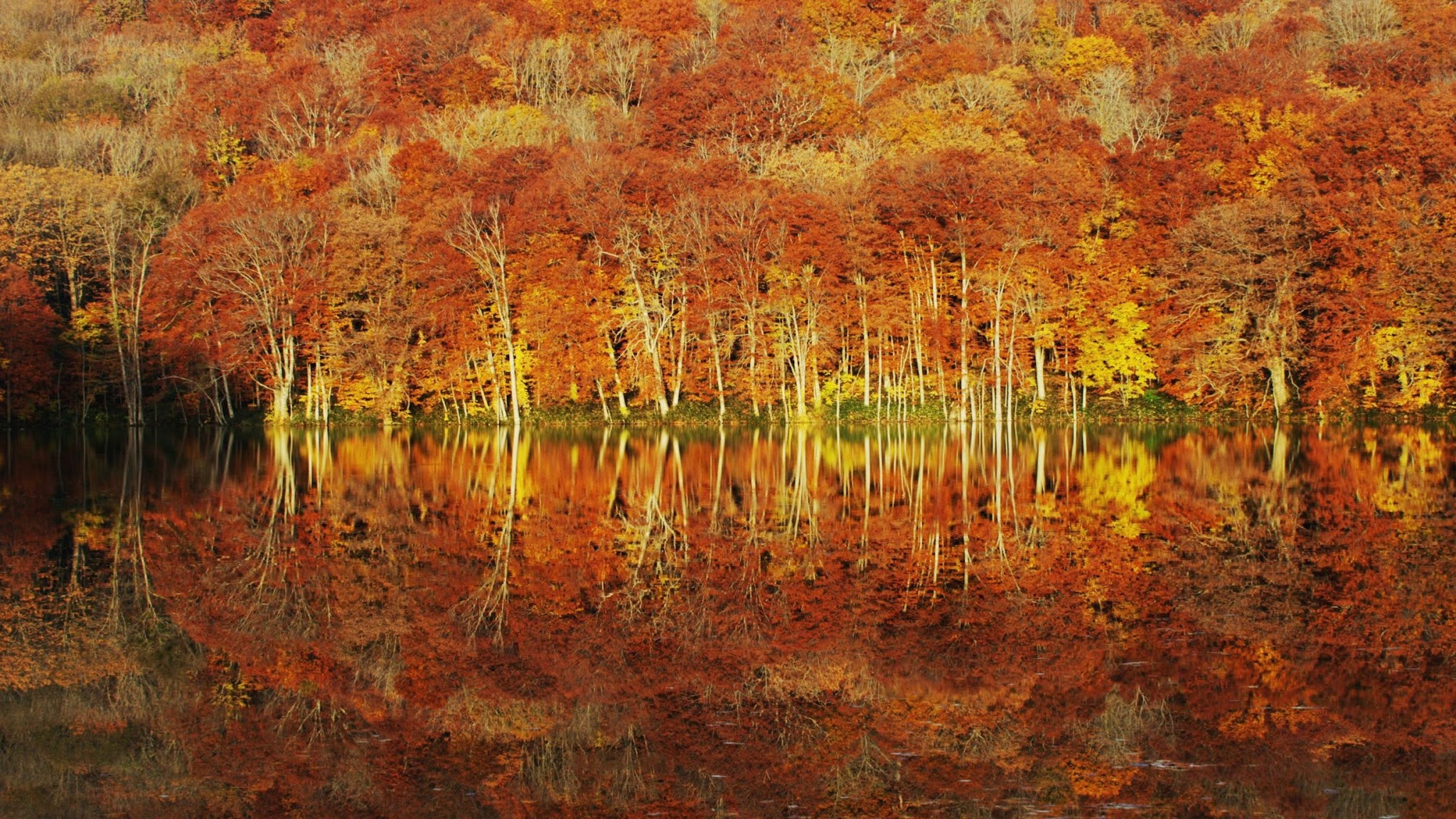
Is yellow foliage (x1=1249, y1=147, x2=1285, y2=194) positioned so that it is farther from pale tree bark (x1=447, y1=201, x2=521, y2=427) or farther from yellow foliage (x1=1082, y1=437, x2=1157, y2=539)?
pale tree bark (x1=447, y1=201, x2=521, y2=427)

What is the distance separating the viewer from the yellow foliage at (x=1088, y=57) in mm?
86688

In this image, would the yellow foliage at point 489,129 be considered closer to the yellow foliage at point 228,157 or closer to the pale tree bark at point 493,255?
the pale tree bark at point 493,255

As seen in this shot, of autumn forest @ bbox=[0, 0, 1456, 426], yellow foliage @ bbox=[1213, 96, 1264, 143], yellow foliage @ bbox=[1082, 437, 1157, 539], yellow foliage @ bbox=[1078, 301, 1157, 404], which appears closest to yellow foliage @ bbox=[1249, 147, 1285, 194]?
autumn forest @ bbox=[0, 0, 1456, 426]

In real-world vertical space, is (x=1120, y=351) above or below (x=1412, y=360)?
above

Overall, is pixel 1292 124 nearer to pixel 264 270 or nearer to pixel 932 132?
pixel 932 132

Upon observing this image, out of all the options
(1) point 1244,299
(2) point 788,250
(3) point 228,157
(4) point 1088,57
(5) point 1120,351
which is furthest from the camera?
(4) point 1088,57

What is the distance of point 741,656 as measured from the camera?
475 inches

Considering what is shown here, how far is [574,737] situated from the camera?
978 cm

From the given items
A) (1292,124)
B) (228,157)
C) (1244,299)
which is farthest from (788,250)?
(228,157)

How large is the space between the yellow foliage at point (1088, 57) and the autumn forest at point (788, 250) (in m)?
6.55

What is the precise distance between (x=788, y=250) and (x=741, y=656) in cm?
4313

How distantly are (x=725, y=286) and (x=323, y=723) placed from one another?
45620mm

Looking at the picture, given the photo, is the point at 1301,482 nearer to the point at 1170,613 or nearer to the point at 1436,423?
the point at 1170,613

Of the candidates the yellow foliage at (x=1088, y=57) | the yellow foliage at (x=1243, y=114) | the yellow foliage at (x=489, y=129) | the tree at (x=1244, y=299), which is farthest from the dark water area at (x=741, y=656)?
the yellow foliage at (x=1088, y=57)
